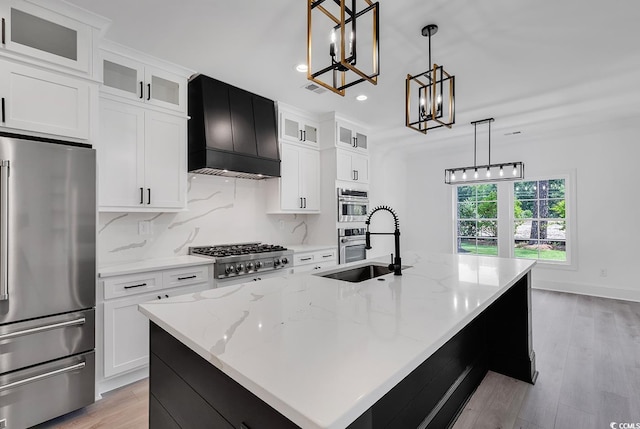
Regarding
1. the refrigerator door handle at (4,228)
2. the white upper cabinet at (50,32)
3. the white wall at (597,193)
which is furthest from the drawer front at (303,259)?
the white wall at (597,193)

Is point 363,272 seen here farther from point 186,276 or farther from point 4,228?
point 4,228

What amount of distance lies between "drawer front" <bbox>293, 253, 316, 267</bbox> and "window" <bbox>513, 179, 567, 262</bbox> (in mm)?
4204

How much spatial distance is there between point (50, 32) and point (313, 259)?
10.0 feet

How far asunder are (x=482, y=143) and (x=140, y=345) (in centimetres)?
599

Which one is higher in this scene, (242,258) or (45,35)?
(45,35)

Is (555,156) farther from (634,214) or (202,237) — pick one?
(202,237)

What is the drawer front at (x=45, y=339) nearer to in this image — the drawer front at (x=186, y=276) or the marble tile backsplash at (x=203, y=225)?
the drawer front at (x=186, y=276)

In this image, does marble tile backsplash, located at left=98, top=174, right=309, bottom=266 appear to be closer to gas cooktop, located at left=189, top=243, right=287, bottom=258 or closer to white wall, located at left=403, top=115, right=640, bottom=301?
gas cooktop, located at left=189, top=243, right=287, bottom=258

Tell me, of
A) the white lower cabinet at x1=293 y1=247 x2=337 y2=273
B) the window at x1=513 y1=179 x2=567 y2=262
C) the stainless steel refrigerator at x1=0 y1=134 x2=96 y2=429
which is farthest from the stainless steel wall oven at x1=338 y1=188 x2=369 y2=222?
the window at x1=513 y1=179 x2=567 y2=262

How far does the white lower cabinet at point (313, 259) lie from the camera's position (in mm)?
3715

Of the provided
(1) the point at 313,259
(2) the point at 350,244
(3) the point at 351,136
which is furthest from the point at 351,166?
(1) the point at 313,259

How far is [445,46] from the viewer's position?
2646mm

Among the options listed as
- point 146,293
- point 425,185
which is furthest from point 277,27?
point 425,185

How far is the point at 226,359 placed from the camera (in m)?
0.87
